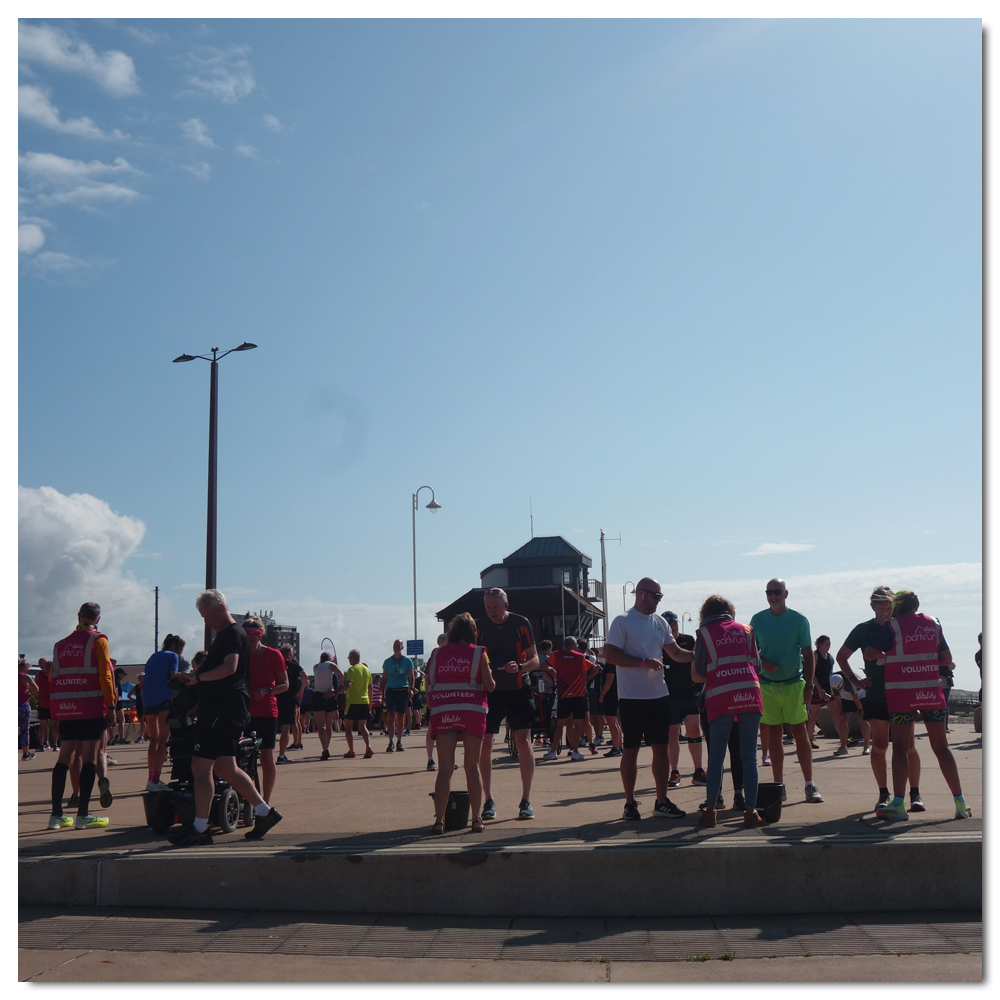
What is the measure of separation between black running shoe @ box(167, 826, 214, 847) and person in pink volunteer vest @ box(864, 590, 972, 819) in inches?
190

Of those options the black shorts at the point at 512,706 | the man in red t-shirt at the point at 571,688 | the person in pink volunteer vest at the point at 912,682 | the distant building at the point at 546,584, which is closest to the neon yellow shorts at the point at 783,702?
the person in pink volunteer vest at the point at 912,682

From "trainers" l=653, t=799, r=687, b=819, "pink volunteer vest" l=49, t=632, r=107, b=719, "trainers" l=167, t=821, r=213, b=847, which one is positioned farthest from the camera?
"pink volunteer vest" l=49, t=632, r=107, b=719

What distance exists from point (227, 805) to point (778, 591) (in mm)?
4748

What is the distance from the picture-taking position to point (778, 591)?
824 cm

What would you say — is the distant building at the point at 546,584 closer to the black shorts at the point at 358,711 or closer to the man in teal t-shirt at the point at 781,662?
the black shorts at the point at 358,711

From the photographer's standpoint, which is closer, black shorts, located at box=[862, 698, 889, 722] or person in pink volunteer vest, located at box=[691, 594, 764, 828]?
person in pink volunteer vest, located at box=[691, 594, 764, 828]

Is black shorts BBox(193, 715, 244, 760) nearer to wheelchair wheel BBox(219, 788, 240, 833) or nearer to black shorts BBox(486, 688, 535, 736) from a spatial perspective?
wheelchair wheel BBox(219, 788, 240, 833)

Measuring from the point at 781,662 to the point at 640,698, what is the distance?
149cm

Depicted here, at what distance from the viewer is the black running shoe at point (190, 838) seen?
6.79 m

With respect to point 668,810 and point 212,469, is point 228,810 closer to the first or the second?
point 668,810

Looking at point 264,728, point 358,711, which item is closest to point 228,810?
point 264,728

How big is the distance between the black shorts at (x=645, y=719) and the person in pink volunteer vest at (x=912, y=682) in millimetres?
1613

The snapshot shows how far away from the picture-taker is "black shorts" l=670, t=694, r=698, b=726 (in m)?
9.81

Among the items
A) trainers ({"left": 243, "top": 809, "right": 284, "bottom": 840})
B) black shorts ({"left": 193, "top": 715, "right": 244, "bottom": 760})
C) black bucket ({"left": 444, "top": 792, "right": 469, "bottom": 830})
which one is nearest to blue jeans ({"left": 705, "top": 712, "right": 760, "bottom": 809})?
black bucket ({"left": 444, "top": 792, "right": 469, "bottom": 830})
